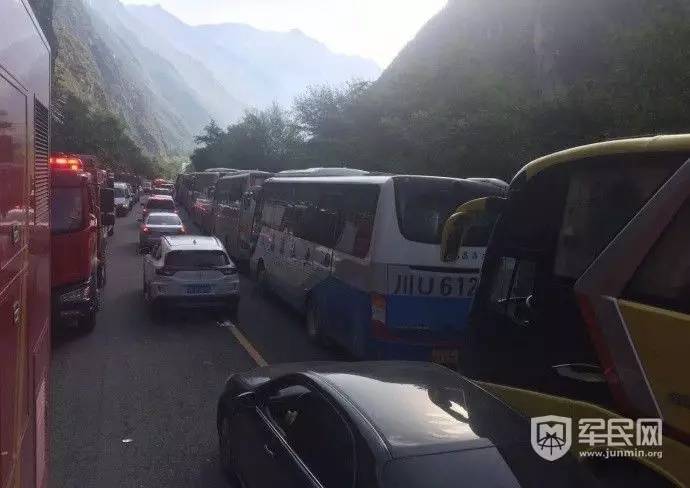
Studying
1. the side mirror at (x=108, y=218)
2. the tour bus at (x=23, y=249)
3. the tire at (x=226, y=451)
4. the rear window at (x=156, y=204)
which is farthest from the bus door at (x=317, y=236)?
the rear window at (x=156, y=204)

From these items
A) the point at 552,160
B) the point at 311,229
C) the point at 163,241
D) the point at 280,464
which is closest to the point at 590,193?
the point at 552,160

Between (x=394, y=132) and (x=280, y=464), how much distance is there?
82.5 ft

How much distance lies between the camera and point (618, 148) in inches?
144

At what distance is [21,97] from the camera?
3.31 metres

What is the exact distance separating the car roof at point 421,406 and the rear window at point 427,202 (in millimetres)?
3783

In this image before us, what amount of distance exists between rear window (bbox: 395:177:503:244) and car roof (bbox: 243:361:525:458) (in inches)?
149

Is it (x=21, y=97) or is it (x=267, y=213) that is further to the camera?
(x=267, y=213)

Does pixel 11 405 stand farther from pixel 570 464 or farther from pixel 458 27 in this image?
pixel 458 27

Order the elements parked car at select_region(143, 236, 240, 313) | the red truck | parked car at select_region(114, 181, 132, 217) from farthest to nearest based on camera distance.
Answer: parked car at select_region(114, 181, 132, 217) < parked car at select_region(143, 236, 240, 313) < the red truck

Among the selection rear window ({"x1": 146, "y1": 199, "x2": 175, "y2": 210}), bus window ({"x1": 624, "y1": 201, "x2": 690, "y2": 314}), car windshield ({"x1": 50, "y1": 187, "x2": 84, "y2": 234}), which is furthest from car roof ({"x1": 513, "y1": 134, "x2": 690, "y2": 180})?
rear window ({"x1": 146, "y1": 199, "x2": 175, "y2": 210})

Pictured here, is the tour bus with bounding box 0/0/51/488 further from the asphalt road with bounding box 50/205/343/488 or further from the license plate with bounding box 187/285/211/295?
the license plate with bounding box 187/285/211/295

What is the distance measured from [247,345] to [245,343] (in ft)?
0.45

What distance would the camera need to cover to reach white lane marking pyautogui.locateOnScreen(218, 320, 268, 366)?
9.62m

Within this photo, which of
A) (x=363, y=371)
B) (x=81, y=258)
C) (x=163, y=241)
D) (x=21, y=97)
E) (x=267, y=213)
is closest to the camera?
(x=21, y=97)
